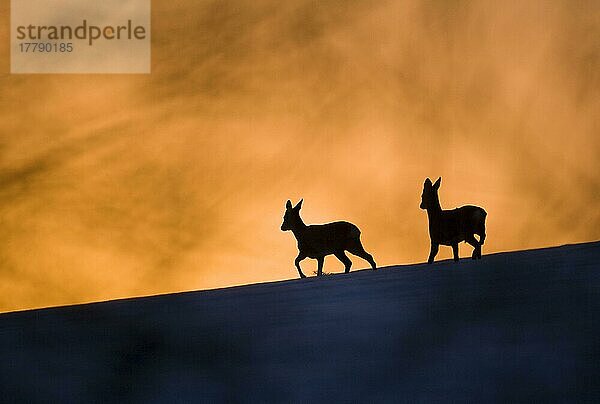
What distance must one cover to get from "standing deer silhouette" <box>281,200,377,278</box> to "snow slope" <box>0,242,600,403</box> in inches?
31.9

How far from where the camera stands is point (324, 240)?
3.46 metres

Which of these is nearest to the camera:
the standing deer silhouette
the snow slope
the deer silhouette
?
the snow slope

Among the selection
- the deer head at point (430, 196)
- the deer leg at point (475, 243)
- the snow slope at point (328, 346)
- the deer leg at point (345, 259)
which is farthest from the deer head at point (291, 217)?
the snow slope at point (328, 346)

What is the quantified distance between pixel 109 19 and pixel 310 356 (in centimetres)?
270

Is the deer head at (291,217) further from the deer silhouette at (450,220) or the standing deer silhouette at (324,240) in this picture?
the deer silhouette at (450,220)

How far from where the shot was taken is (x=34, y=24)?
399cm

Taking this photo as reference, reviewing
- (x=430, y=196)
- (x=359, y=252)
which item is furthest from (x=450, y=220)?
(x=359, y=252)

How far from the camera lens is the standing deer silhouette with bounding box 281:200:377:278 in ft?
11.4

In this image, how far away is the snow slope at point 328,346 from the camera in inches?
67.2

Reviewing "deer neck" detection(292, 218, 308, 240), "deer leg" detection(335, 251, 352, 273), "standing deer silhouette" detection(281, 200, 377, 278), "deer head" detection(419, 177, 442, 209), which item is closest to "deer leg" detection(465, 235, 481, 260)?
"deer head" detection(419, 177, 442, 209)

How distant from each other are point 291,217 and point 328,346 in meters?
1.60

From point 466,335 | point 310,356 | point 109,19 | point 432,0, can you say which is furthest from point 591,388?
point 109,19

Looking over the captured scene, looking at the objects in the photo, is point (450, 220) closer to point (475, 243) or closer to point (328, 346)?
point (475, 243)

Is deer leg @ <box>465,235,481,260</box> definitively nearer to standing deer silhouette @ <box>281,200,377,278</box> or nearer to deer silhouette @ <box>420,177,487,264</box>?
deer silhouette @ <box>420,177,487,264</box>
